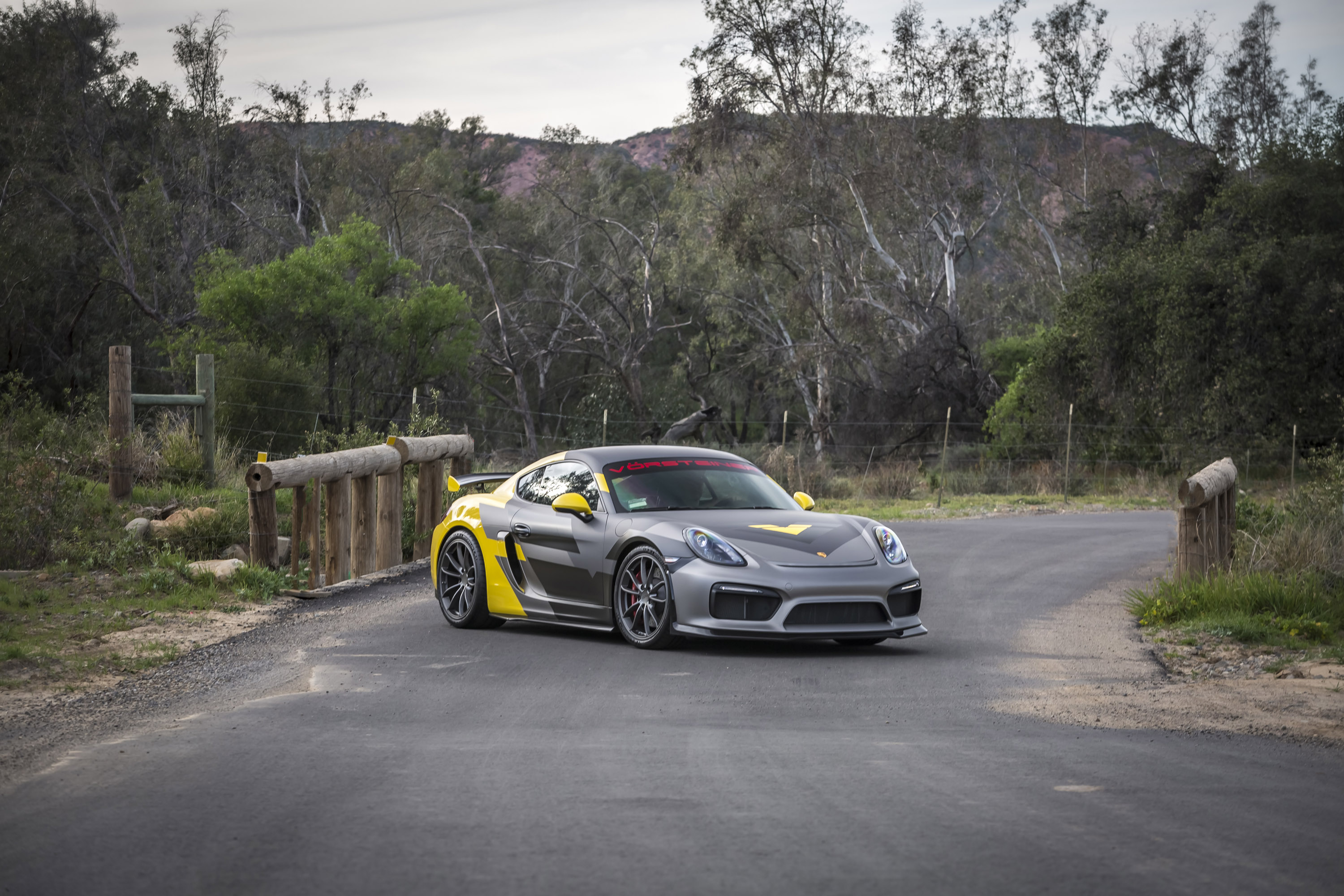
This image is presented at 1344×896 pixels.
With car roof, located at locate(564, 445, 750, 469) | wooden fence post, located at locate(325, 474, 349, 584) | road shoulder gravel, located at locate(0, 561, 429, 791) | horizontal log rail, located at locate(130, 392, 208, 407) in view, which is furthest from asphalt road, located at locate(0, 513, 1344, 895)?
horizontal log rail, located at locate(130, 392, 208, 407)

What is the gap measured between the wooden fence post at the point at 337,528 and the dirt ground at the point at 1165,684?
6964 millimetres

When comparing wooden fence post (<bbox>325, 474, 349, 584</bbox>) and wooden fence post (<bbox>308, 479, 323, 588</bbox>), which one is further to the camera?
wooden fence post (<bbox>325, 474, 349, 584</bbox>)

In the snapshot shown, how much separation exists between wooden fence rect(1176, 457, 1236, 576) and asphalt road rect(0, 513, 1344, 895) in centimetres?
404

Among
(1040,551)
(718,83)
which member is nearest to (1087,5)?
(718,83)

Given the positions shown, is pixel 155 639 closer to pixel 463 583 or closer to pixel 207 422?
pixel 463 583

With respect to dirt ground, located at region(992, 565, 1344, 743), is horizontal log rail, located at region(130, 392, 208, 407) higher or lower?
higher

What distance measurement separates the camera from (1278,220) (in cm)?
3619

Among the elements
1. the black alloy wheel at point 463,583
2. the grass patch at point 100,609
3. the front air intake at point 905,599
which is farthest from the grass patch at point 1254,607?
the grass patch at point 100,609

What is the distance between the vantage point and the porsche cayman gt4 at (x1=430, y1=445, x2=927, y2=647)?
10.2m

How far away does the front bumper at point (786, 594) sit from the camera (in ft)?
33.3

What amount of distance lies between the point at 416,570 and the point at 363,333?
21204 millimetres

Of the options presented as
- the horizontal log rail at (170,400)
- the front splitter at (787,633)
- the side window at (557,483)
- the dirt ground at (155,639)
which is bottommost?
the dirt ground at (155,639)

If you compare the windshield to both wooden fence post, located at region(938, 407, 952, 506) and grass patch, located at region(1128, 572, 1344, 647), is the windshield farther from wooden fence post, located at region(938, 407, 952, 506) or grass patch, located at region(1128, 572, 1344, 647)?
wooden fence post, located at region(938, 407, 952, 506)

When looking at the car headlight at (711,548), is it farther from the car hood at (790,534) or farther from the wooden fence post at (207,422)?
the wooden fence post at (207,422)
